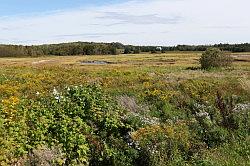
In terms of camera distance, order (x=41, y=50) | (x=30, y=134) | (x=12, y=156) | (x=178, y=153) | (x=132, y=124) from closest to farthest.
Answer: (x=12, y=156)
(x=30, y=134)
(x=178, y=153)
(x=132, y=124)
(x=41, y=50)

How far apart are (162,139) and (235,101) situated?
18.7 feet

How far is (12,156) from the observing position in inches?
462

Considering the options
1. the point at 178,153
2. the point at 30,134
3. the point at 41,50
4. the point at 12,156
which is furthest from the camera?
the point at 41,50

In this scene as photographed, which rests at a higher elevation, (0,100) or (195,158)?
(0,100)

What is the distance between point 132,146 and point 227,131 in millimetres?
3585

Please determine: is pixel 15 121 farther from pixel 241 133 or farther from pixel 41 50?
pixel 41 50

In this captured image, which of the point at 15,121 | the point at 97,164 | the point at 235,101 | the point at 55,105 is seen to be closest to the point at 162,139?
the point at 97,164

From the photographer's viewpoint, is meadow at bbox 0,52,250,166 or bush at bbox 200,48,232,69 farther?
bush at bbox 200,48,232,69

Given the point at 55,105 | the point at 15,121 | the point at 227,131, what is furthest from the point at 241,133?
the point at 15,121

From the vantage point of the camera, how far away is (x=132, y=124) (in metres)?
15.1

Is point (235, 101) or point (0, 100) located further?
point (235, 101)

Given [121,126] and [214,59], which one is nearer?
[121,126]

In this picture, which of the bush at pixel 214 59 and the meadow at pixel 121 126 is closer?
the meadow at pixel 121 126

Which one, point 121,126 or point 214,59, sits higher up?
point 121,126
